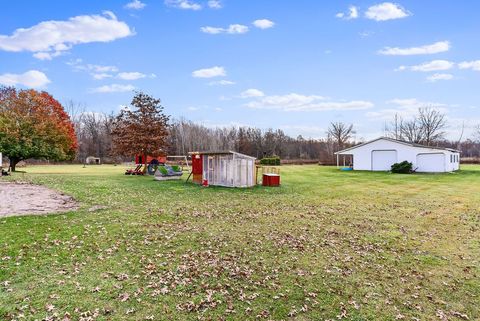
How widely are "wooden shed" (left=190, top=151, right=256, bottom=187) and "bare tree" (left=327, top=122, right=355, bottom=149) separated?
54.2 meters

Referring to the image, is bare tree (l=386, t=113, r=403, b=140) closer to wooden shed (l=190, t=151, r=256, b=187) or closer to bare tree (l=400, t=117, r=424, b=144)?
bare tree (l=400, t=117, r=424, b=144)

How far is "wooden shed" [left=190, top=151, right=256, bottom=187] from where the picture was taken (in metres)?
19.7

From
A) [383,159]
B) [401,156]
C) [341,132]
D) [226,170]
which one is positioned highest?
[341,132]

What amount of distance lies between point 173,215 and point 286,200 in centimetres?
594

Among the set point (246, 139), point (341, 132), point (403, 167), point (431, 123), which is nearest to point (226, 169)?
point (403, 167)

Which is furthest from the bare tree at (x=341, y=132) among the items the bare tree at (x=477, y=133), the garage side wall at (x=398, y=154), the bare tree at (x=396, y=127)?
the garage side wall at (x=398, y=154)

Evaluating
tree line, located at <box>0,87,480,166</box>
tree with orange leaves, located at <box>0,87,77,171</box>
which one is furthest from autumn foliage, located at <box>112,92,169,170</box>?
tree with orange leaves, located at <box>0,87,77,171</box>

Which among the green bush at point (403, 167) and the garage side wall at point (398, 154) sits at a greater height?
the garage side wall at point (398, 154)

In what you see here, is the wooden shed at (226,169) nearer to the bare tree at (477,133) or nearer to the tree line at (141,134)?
the tree line at (141,134)

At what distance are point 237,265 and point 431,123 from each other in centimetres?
6347

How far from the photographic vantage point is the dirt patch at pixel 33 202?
1041 cm

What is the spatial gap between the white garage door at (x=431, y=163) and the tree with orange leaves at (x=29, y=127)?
117ft

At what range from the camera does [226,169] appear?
65.7 ft

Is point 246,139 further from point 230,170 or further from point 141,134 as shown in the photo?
point 230,170
